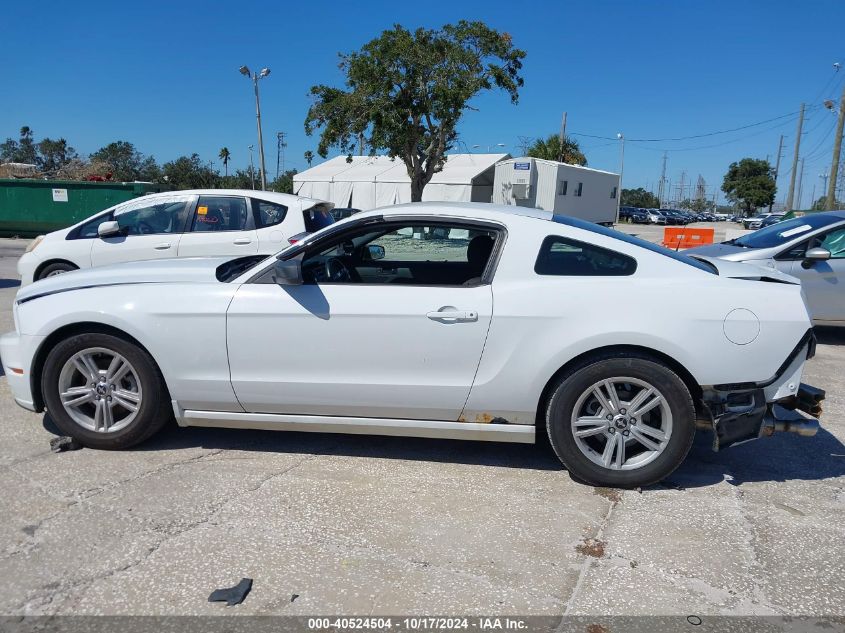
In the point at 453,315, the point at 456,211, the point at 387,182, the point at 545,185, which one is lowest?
the point at 453,315

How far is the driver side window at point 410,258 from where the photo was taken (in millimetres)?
3850

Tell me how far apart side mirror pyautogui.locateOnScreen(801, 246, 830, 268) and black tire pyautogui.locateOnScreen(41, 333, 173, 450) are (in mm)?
6792

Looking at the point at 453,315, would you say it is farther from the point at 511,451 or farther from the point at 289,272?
the point at 511,451

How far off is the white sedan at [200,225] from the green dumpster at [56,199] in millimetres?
12261

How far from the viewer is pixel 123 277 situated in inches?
157

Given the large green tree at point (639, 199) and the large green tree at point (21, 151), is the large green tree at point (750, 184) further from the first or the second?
the large green tree at point (21, 151)

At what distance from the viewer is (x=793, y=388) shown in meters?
3.56

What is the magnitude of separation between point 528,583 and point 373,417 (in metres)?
1.36

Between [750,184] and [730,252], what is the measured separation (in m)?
79.9

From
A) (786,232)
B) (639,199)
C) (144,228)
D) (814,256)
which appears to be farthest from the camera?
(639,199)

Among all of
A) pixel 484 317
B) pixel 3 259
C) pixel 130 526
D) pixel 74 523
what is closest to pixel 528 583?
pixel 484 317

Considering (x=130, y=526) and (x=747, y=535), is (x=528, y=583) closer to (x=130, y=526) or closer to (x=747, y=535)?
(x=747, y=535)

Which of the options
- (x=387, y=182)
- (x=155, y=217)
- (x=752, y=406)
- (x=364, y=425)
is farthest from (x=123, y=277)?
(x=387, y=182)

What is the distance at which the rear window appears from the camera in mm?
7812
